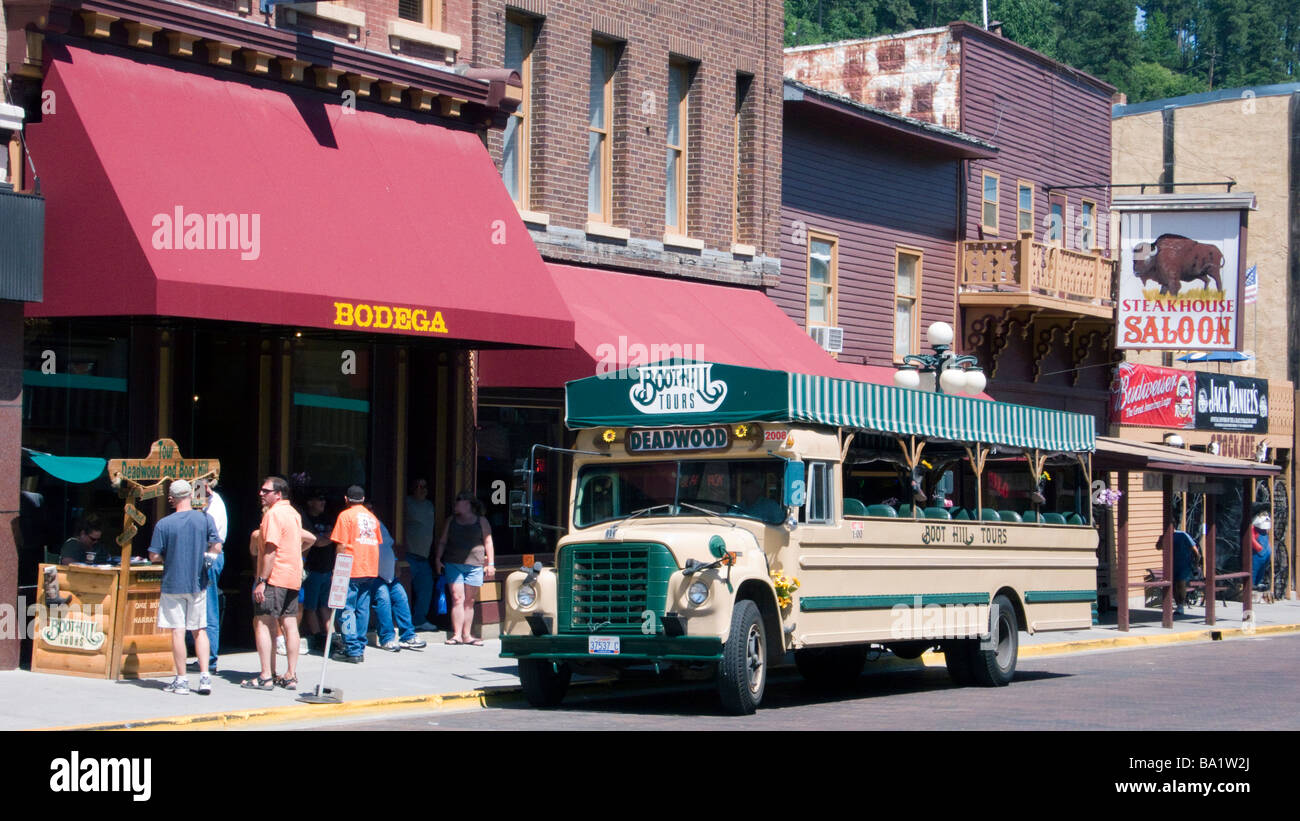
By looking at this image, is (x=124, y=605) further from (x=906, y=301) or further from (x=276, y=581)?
(x=906, y=301)

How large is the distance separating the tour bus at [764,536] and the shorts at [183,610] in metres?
2.64

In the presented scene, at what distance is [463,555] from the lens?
63.0 feet

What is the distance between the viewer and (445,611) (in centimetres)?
1975

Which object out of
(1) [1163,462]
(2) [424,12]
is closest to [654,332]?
(2) [424,12]

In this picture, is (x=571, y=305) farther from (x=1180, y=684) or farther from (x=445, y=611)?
(x=1180, y=684)

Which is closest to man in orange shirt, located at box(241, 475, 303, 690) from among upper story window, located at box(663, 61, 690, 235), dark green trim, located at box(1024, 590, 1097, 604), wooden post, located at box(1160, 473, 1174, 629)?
dark green trim, located at box(1024, 590, 1097, 604)

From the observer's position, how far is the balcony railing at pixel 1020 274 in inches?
1213

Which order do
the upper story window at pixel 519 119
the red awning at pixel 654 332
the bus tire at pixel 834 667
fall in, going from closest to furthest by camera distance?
1. the bus tire at pixel 834 667
2. the red awning at pixel 654 332
3. the upper story window at pixel 519 119

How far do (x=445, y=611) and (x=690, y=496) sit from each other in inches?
215

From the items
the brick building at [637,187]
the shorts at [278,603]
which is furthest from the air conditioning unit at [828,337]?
the shorts at [278,603]

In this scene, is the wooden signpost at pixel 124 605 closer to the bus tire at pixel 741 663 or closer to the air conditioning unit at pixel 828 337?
the bus tire at pixel 741 663

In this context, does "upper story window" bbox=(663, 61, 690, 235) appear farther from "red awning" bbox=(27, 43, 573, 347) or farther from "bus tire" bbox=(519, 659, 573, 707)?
"bus tire" bbox=(519, 659, 573, 707)

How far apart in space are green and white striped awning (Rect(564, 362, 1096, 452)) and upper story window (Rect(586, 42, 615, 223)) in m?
7.45

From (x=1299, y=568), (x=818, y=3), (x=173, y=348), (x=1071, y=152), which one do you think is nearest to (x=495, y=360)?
(x=173, y=348)
